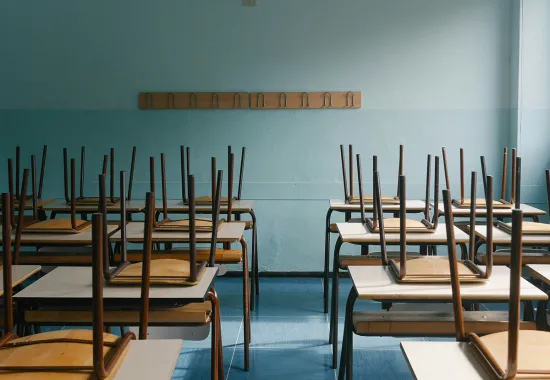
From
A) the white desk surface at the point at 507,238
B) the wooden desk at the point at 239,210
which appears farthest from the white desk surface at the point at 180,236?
the white desk surface at the point at 507,238

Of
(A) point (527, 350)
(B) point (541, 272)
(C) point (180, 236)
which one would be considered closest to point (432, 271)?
(B) point (541, 272)

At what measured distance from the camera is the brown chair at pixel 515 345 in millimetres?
1291

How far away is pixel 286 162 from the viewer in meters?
5.08

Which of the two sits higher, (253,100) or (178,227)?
(253,100)

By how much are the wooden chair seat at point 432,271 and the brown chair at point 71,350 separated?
3.10ft

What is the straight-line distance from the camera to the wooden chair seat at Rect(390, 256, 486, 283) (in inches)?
79.7

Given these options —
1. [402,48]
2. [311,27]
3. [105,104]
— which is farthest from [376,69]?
[105,104]

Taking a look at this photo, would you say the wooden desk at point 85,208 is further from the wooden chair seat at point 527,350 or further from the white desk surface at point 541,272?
the wooden chair seat at point 527,350

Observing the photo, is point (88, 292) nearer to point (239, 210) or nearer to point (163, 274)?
point (163, 274)

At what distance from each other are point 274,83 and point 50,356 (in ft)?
12.5

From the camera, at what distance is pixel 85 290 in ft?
6.37

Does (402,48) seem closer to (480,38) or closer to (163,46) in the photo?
(480,38)

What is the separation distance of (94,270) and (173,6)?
4.03 meters

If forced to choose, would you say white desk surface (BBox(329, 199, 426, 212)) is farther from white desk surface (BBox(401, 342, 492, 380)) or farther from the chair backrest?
the chair backrest
